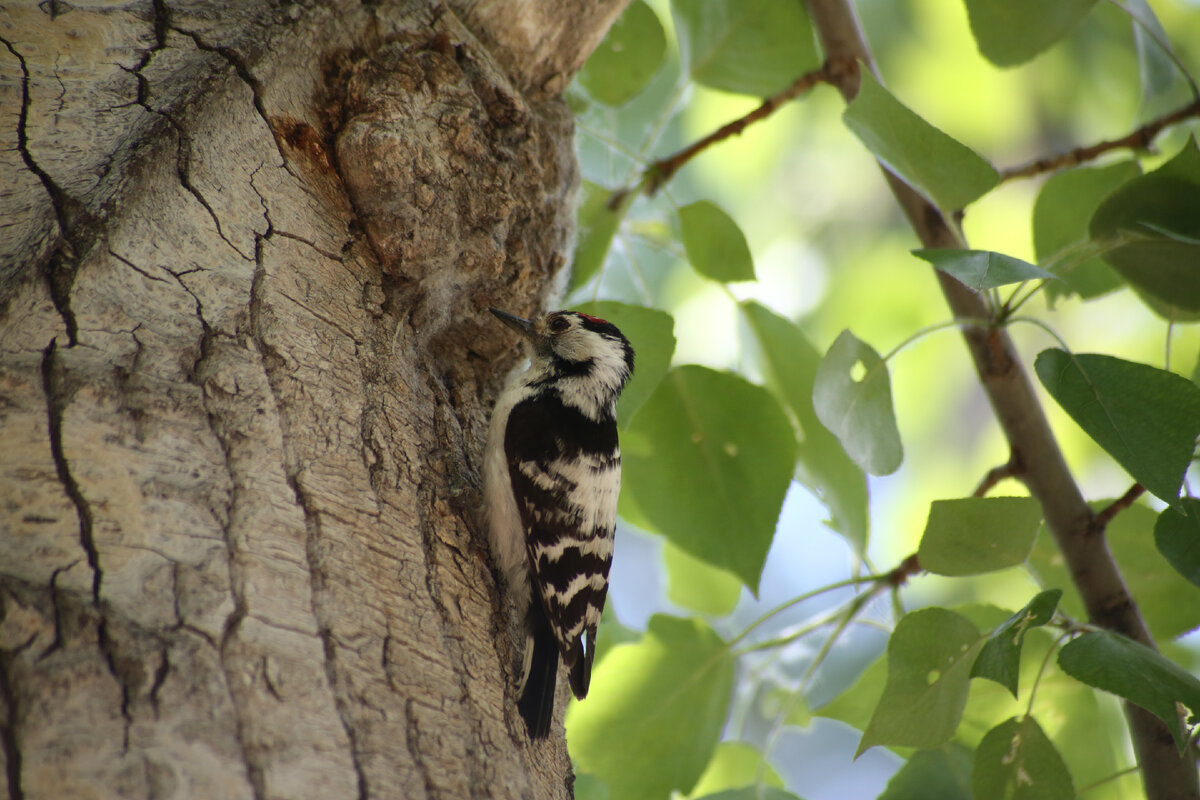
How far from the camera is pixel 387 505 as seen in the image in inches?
62.2

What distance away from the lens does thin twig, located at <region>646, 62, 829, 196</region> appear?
263 centimetres

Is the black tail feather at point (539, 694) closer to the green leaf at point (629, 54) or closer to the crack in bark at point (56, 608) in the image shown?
the crack in bark at point (56, 608)

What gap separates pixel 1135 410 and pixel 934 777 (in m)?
0.97

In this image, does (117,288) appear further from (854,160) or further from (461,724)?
(854,160)

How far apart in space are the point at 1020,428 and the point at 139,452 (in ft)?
6.59

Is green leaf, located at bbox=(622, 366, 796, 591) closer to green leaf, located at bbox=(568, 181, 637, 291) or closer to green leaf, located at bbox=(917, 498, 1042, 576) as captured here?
green leaf, located at bbox=(568, 181, 637, 291)

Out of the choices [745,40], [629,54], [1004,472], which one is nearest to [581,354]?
[629,54]

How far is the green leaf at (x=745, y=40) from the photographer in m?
2.64

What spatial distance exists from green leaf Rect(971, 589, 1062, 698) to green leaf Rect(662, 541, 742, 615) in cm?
120

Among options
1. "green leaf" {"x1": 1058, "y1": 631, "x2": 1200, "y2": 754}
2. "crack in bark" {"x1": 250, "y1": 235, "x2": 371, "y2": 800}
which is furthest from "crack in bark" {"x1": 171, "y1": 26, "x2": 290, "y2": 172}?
"green leaf" {"x1": 1058, "y1": 631, "x2": 1200, "y2": 754}

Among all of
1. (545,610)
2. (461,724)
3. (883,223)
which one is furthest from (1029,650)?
(883,223)

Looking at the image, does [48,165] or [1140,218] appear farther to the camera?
[1140,218]

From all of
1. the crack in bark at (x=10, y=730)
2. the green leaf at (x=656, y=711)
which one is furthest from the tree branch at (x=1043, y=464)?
the crack in bark at (x=10, y=730)

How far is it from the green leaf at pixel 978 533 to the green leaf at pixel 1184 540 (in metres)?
0.22
